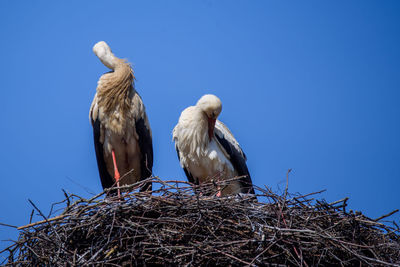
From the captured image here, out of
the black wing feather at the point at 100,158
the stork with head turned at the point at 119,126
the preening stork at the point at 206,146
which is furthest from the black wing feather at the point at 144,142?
the black wing feather at the point at 100,158

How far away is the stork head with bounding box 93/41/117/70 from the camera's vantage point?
527cm

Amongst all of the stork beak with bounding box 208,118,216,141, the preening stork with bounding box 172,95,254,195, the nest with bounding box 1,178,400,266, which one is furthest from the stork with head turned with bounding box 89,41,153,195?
the nest with bounding box 1,178,400,266

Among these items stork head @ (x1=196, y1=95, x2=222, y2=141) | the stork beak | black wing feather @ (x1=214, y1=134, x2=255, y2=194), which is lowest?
black wing feather @ (x1=214, y1=134, x2=255, y2=194)

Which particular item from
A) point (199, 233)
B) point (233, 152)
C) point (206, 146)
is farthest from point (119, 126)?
point (199, 233)

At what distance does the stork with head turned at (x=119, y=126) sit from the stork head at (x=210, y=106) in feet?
1.95

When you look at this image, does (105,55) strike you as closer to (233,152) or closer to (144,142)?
(144,142)

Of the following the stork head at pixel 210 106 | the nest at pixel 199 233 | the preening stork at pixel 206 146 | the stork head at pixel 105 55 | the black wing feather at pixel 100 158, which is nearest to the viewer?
the nest at pixel 199 233

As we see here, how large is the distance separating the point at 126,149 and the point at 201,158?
2.25 feet

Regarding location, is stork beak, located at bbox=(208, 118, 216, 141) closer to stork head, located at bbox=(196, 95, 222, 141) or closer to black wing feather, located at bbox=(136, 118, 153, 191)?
stork head, located at bbox=(196, 95, 222, 141)

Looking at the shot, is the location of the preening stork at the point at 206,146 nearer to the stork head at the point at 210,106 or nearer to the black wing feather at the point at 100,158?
the stork head at the point at 210,106

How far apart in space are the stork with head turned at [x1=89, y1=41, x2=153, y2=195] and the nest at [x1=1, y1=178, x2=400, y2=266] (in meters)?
1.35

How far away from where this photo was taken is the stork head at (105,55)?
5.27 meters

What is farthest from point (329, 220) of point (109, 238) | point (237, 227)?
point (109, 238)

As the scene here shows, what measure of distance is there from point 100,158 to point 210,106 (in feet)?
3.69
